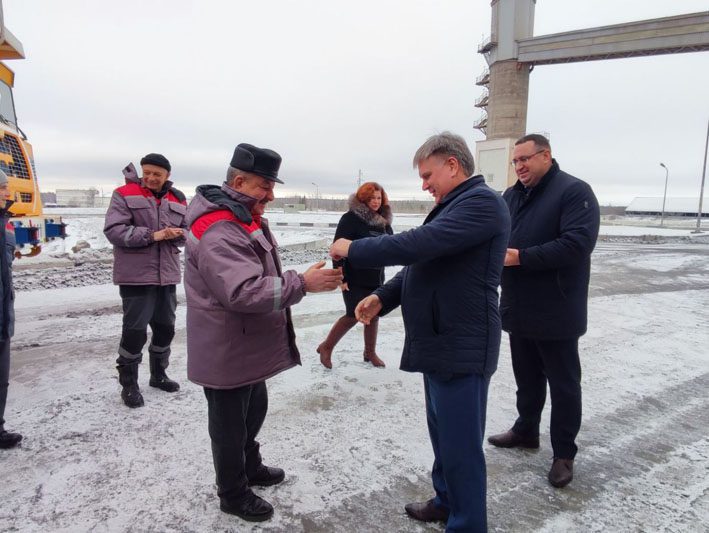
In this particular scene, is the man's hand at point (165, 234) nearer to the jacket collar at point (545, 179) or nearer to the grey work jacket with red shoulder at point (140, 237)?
the grey work jacket with red shoulder at point (140, 237)

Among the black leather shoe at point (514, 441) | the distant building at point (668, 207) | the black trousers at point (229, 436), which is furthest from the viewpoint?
the distant building at point (668, 207)

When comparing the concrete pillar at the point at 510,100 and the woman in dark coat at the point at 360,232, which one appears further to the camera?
the concrete pillar at the point at 510,100

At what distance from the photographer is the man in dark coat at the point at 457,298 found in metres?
2.04

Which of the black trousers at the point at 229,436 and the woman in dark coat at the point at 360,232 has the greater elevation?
the woman in dark coat at the point at 360,232

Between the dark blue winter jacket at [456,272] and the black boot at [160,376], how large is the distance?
8.96 ft

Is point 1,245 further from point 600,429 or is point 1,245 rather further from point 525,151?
point 600,429

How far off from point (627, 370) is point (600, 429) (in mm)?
1596

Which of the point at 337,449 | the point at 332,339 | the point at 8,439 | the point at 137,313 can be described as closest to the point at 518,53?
the point at 332,339

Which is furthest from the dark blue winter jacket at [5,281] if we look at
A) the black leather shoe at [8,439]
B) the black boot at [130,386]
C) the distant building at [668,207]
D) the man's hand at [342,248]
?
the distant building at [668,207]

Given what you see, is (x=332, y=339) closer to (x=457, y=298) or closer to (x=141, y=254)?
(x=141, y=254)

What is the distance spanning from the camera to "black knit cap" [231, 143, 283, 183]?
225 cm

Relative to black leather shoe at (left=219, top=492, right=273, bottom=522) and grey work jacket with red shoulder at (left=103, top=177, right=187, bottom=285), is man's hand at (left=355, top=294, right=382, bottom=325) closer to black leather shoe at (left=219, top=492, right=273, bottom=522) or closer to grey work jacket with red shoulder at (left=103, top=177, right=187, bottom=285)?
black leather shoe at (left=219, top=492, right=273, bottom=522)

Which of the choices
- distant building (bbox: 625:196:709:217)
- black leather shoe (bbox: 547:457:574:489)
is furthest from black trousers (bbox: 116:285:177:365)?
distant building (bbox: 625:196:709:217)

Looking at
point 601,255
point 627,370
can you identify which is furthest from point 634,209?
point 627,370
